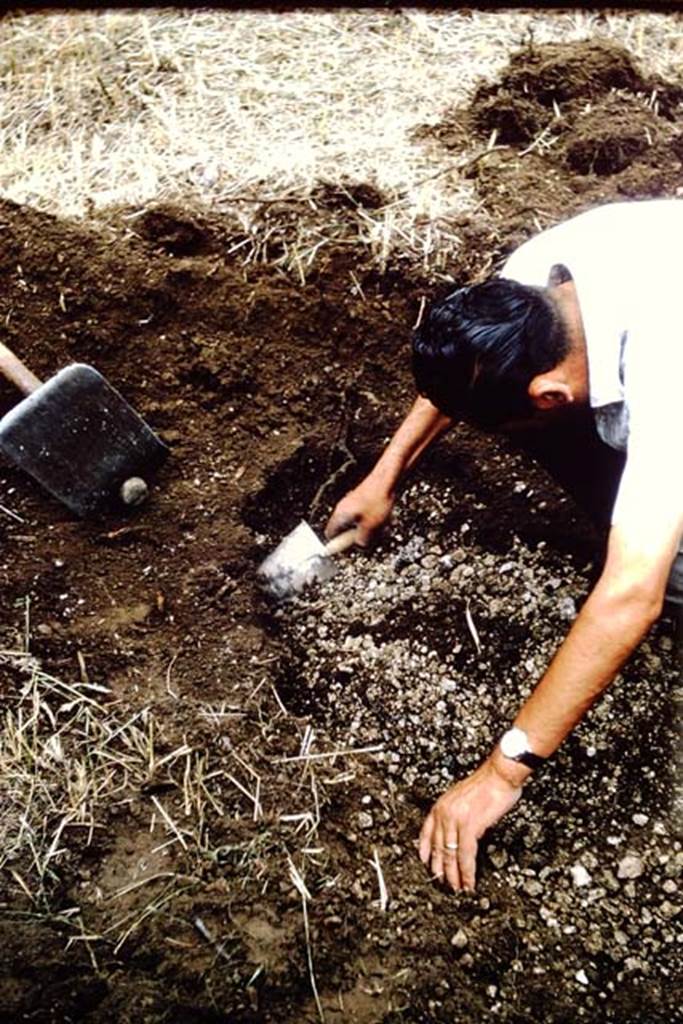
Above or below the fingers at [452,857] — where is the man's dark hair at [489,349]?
above

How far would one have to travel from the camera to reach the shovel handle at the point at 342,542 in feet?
8.34

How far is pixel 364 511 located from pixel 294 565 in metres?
0.24

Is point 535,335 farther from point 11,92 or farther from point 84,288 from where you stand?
point 11,92

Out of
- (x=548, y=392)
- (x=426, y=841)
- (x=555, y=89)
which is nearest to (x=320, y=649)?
(x=426, y=841)

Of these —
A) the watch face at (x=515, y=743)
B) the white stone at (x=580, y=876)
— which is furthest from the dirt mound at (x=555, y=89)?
→ the white stone at (x=580, y=876)

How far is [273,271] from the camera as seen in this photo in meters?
2.93

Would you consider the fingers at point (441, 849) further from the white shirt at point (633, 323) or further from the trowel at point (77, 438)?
the trowel at point (77, 438)

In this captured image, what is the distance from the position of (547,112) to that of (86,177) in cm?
160

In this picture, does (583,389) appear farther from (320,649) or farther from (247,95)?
(247,95)

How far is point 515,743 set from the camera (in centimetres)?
177

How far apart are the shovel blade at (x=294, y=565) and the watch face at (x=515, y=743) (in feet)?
2.94

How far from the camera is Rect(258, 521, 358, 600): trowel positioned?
8.32 ft

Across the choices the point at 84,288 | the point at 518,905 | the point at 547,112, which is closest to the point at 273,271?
the point at 84,288

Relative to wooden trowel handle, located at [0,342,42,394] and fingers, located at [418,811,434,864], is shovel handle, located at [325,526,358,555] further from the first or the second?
wooden trowel handle, located at [0,342,42,394]
